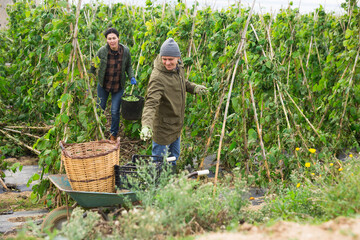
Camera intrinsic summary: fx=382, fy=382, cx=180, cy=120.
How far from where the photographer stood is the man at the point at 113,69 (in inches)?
205

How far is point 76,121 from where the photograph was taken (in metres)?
3.77

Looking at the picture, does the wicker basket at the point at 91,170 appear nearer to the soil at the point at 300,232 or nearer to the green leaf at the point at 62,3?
the soil at the point at 300,232

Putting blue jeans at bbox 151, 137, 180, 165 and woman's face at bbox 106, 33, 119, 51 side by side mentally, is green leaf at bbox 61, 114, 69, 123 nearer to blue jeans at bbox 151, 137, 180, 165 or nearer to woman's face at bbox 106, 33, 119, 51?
blue jeans at bbox 151, 137, 180, 165

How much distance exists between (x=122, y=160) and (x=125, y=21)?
317cm

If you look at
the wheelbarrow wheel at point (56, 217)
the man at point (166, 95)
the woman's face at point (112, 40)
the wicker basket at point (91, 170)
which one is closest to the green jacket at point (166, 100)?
the man at point (166, 95)

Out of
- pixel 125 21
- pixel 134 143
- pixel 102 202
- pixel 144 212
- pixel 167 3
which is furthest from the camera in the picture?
pixel 125 21

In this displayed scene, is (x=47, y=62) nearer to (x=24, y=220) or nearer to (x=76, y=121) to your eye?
(x=76, y=121)

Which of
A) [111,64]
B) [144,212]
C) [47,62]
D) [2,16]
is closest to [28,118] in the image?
[47,62]

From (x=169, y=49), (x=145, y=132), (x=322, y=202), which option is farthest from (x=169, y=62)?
(x=322, y=202)

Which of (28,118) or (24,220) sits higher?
(28,118)

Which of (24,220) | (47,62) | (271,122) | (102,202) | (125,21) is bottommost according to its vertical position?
(24,220)

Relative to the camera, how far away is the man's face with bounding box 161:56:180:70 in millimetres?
3457

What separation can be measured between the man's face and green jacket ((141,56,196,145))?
4 centimetres

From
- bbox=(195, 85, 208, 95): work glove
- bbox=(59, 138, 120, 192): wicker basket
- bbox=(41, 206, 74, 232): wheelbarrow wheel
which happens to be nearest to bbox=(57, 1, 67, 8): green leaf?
bbox=(59, 138, 120, 192): wicker basket
